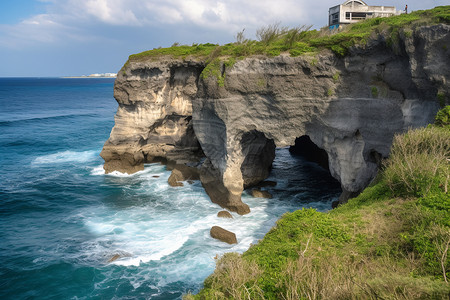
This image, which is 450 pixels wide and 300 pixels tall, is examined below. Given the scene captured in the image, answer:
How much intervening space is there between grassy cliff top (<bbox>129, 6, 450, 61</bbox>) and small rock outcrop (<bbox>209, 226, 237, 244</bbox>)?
11.1 m

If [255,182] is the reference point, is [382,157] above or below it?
above

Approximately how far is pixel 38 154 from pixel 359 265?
4013 centimetres

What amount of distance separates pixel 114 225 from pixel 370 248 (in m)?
16.1

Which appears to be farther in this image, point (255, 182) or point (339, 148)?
point (255, 182)

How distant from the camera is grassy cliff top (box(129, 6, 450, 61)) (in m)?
17.5

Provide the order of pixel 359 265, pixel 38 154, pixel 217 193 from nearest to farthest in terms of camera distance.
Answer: pixel 359 265, pixel 217 193, pixel 38 154

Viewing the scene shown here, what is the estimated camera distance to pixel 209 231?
20656mm

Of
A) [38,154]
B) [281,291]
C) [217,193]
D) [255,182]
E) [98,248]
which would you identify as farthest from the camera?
[38,154]

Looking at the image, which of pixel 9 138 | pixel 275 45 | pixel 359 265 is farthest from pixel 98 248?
pixel 9 138

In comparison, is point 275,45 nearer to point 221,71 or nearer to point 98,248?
point 221,71

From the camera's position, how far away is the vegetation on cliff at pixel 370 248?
750 centimetres

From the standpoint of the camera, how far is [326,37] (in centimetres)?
2100

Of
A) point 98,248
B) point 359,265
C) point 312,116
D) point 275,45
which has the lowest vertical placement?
point 98,248

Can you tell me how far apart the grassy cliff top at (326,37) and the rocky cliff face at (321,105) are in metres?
0.56
